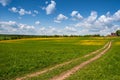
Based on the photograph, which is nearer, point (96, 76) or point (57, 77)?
→ point (57, 77)

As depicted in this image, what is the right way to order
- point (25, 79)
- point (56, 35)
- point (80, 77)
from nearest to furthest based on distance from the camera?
point (25, 79)
point (80, 77)
point (56, 35)

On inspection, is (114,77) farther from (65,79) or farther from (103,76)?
(65,79)

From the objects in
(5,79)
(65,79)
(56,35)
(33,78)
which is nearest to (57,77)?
(65,79)

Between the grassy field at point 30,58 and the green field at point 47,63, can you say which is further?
the grassy field at point 30,58

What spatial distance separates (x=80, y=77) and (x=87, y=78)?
58cm

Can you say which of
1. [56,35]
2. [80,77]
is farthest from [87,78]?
[56,35]

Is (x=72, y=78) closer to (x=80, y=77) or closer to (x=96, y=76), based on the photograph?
(x=80, y=77)

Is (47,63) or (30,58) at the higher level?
(47,63)

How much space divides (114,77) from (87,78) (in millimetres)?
2371

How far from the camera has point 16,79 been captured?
563 inches

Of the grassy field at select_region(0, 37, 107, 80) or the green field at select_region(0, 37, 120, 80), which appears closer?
the green field at select_region(0, 37, 120, 80)

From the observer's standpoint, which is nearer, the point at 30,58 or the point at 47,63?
the point at 47,63

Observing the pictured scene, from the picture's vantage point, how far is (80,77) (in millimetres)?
15125

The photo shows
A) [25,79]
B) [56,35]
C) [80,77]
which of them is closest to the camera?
[25,79]
